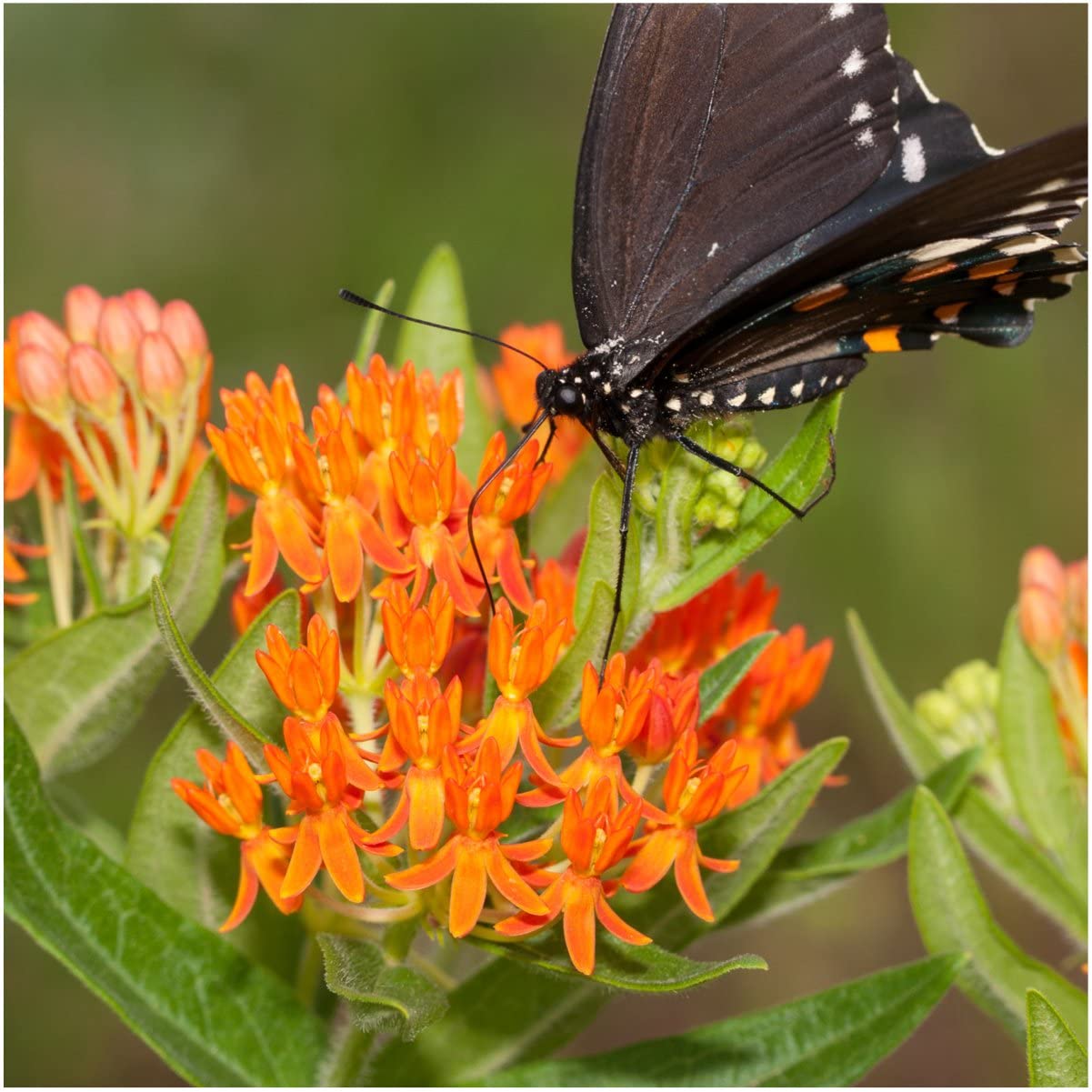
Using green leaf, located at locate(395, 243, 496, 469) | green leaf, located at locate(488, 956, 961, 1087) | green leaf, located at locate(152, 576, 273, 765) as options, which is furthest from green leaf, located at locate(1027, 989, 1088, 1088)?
green leaf, located at locate(395, 243, 496, 469)

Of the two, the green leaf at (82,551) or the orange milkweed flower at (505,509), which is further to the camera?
the green leaf at (82,551)

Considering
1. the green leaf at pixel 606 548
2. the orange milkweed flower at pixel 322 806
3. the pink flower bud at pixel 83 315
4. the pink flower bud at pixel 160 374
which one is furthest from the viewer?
the pink flower bud at pixel 83 315

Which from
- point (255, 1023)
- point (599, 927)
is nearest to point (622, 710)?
point (599, 927)

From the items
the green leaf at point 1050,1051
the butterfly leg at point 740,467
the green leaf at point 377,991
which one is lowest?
the green leaf at point 1050,1051

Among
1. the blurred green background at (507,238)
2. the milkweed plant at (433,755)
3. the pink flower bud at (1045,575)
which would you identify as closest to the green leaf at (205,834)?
the milkweed plant at (433,755)

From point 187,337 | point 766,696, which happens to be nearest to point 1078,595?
point 766,696

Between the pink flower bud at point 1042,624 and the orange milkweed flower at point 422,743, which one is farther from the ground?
the pink flower bud at point 1042,624

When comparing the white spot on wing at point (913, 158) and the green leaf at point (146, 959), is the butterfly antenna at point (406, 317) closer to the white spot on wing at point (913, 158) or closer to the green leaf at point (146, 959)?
the white spot on wing at point (913, 158)
